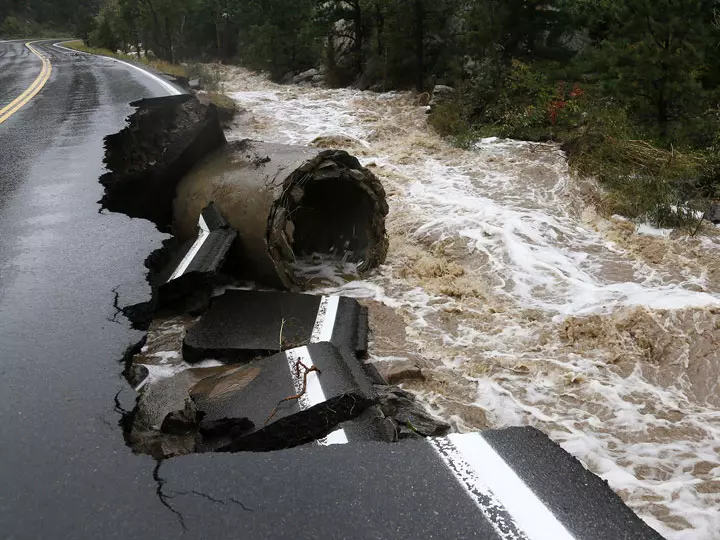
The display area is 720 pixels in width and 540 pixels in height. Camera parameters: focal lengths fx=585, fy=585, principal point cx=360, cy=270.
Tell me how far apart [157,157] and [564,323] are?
14.9ft

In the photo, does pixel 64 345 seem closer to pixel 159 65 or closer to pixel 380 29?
pixel 380 29

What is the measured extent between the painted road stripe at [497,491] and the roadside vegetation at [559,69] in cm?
632

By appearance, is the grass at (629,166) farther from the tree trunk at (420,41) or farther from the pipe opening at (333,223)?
the tree trunk at (420,41)

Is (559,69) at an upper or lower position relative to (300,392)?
upper

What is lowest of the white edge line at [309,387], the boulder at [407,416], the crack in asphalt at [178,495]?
the boulder at [407,416]

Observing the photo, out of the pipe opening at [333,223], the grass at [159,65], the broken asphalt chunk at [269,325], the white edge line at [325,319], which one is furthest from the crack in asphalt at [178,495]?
the grass at [159,65]

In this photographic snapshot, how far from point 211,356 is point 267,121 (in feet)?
37.7

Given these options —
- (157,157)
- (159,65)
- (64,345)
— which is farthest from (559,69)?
(64,345)

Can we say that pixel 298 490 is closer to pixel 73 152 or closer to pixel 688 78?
pixel 73 152

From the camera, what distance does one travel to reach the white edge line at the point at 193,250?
4.93 metres

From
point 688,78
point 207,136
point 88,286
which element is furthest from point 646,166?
point 88,286

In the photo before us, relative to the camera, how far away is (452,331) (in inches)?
211

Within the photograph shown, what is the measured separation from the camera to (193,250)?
5.29 metres

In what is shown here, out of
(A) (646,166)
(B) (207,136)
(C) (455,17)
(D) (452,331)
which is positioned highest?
(C) (455,17)
